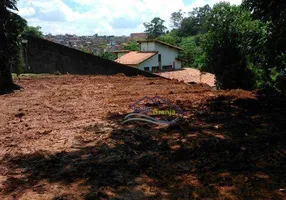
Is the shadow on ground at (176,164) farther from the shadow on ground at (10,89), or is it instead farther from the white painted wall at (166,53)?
the white painted wall at (166,53)

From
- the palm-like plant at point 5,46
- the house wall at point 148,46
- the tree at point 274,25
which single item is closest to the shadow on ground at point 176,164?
the tree at point 274,25

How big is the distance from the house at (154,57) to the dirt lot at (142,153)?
22.5 metres

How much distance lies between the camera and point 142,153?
375cm

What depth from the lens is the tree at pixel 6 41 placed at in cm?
859

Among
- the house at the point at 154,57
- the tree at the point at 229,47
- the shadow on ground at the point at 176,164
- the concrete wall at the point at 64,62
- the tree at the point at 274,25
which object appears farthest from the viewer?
the house at the point at 154,57

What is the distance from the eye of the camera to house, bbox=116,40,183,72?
29.9m

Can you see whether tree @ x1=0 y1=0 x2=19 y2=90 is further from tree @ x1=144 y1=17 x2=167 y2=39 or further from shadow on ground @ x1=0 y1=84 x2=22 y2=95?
tree @ x1=144 y1=17 x2=167 y2=39

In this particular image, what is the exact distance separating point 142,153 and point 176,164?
50 cm

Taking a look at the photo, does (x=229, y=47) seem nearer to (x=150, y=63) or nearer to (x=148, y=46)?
(x=150, y=63)

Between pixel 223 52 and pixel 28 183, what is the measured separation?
9.12m

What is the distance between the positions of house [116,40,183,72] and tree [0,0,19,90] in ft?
63.2

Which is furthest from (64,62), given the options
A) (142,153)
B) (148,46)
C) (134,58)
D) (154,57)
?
(148,46)

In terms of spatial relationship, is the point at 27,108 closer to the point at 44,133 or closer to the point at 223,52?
the point at 44,133

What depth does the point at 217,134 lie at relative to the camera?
4410 mm
